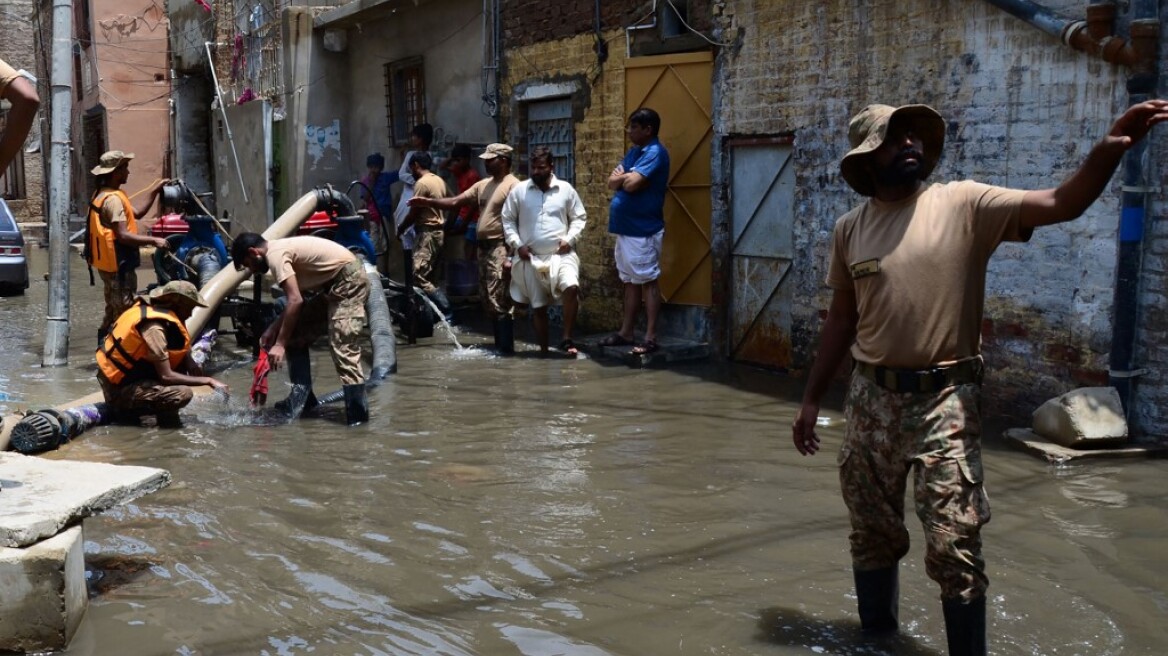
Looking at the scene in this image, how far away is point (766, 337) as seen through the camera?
979cm

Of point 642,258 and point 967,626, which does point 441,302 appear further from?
point 967,626

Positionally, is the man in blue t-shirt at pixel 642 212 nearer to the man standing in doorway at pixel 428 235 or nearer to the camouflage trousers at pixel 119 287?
the man standing in doorway at pixel 428 235

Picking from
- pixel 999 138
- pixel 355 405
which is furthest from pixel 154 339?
pixel 999 138

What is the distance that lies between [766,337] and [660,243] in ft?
4.02

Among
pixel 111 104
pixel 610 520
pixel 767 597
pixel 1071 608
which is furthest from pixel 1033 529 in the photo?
pixel 111 104

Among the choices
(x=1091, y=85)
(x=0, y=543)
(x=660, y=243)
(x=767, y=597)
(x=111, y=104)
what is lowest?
(x=767, y=597)

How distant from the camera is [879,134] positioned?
3.95m

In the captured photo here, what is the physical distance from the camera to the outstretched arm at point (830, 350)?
166 inches

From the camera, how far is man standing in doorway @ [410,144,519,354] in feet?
35.6

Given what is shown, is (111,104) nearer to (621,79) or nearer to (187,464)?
(621,79)

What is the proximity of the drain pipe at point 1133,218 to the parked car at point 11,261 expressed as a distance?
47.9 ft

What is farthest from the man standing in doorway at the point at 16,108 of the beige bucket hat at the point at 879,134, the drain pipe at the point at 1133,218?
the drain pipe at the point at 1133,218

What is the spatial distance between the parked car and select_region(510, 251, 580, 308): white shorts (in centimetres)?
935

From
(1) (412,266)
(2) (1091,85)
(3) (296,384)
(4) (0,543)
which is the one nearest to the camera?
(4) (0,543)
